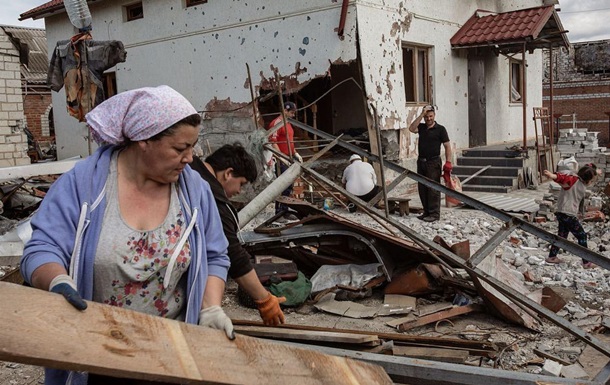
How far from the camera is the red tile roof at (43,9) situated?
49.8 ft

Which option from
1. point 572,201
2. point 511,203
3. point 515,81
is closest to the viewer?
point 572,201

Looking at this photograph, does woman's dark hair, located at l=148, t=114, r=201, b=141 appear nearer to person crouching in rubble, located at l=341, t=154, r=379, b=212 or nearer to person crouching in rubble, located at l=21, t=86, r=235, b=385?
person crouching in rubble, located at l=21, t=86, r=235, b=385

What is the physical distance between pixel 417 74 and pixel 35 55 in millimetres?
21649

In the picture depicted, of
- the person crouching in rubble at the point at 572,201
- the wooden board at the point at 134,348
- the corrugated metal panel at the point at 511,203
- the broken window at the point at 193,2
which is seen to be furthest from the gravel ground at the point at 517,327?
the broken window at the point at 193,2

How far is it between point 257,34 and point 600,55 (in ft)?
78.1

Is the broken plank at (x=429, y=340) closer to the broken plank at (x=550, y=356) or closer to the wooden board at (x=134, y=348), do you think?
the broken plank at (x=550, y=356)

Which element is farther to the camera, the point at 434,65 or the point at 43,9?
the point at 43,9

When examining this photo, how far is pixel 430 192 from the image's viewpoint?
29.8 ft

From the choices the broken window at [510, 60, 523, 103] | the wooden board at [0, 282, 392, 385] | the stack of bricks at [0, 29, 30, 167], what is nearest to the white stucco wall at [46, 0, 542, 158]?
the broken window at [510, 60, 523, 103]

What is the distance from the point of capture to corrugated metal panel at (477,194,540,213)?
9999 millimetres

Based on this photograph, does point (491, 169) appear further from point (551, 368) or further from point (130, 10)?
point (130, 10)

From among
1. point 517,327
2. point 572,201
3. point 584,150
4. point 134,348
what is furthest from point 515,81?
point 134,348

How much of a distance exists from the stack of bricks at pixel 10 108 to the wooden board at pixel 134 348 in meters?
12.0

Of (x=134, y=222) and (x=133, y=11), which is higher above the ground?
(x=133, y=11)
